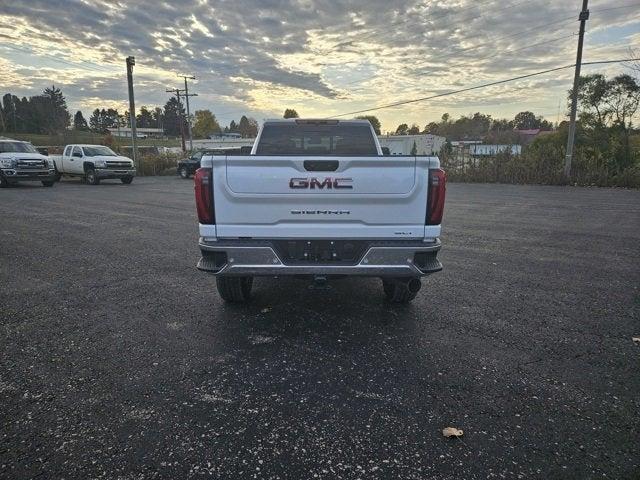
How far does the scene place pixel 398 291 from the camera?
14.8 feet

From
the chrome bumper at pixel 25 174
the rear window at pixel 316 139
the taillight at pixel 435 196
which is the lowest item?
the chrome bumper at pixel 25 174

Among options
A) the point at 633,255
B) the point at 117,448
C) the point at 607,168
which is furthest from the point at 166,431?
the point at 607,168

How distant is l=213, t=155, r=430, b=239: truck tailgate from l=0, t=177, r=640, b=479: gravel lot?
102cm

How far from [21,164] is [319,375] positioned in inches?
842

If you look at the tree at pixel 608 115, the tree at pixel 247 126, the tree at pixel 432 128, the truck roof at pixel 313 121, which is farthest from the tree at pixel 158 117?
the truck roof at pixel 313 121

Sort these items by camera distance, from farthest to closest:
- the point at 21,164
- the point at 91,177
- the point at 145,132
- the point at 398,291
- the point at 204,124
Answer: the point at 145,132, the point at 204,124, the point at 91,177, the point at 21,164, the point at 398,291

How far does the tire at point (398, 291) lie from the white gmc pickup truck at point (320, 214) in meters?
0.74

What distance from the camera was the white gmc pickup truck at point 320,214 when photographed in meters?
3.61

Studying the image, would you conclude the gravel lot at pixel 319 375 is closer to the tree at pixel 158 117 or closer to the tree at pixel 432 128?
the tree at pixel 432 128

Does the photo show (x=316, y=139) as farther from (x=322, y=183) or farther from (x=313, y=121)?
(x=322, y=183)

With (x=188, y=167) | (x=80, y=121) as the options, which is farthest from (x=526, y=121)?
(x=80, y=121)

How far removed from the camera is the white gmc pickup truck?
361 centimetres

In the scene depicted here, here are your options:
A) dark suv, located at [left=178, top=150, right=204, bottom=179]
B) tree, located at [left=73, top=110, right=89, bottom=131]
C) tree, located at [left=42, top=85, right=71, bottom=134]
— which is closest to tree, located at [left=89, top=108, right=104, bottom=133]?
tree, located at [left=73, top=110, right=89, bottom=131]

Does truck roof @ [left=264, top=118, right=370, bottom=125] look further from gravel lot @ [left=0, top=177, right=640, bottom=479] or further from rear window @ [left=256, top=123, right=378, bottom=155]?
gravel lot @ [left=0, top=177, right=640, bottom=479]
